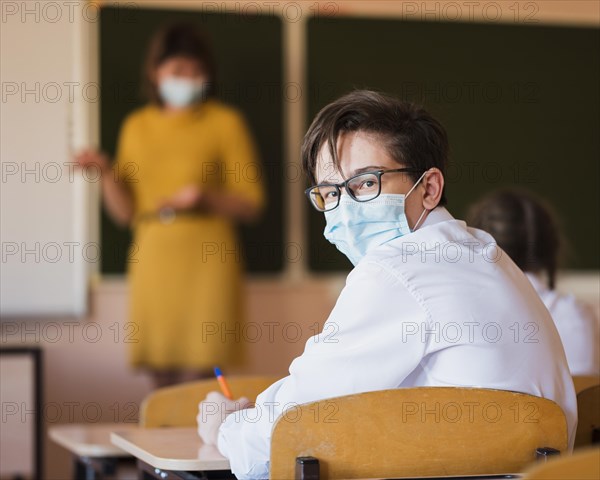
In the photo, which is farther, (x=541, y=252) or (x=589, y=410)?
(x=541, y=252)

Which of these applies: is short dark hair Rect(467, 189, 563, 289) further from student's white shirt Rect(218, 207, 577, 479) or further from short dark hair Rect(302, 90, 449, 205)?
student's white shirt Rect(218, 207, 577, 479)

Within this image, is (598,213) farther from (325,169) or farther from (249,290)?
(325,169)

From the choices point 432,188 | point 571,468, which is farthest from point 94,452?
point 571,468

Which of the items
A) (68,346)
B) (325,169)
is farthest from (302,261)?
(325,169)

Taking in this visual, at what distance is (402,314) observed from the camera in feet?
5.52

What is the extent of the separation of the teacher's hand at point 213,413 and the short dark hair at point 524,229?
1.19 m

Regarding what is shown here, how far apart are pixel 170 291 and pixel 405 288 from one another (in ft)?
10.2

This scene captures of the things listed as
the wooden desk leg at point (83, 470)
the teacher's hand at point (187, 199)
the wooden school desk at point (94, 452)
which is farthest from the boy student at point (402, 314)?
the teacher's hand at point (187, 199)

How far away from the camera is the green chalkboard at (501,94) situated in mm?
5277

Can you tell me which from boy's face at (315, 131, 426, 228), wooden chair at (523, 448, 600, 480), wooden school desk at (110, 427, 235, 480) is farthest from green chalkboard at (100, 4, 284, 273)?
wooden chair at (523, 448, 600, 480)

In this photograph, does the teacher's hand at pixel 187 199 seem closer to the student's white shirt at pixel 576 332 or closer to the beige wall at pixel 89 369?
the beige wall at pixel 89 369

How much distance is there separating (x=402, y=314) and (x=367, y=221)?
1.16ft

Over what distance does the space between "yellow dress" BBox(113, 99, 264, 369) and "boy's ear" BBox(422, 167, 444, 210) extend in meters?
2.83

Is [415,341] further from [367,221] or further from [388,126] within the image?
[388,126]
